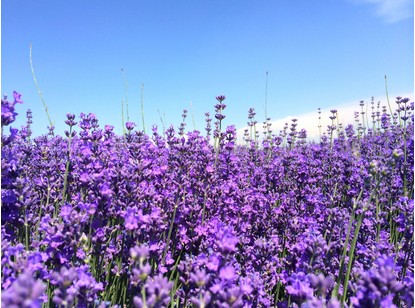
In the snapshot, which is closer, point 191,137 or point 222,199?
point 222,199

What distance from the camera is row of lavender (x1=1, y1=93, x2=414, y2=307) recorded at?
161 centimetres

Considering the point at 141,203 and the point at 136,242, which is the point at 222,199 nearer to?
the point at 141,203

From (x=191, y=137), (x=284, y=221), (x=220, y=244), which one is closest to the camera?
(x=220, y=244)

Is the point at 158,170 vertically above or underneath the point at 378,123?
underneath

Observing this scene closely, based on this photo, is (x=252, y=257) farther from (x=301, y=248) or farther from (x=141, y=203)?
(x=141, y=203)

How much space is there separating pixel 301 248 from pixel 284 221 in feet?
4.56

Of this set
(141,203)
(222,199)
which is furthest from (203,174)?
(141,203)

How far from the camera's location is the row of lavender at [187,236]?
161 centimetres

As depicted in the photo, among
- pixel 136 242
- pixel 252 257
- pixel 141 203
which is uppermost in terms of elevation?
pixel 141 203

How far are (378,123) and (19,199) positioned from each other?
12.2m

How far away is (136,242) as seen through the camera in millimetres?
2256

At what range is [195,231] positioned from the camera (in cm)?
324

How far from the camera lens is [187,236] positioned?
3.25 m

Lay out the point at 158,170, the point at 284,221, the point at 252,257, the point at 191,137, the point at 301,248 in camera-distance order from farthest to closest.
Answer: the point at 191,137, the point at 284,221, the point at 158,170, the point at 252,257, the point at 301,248
